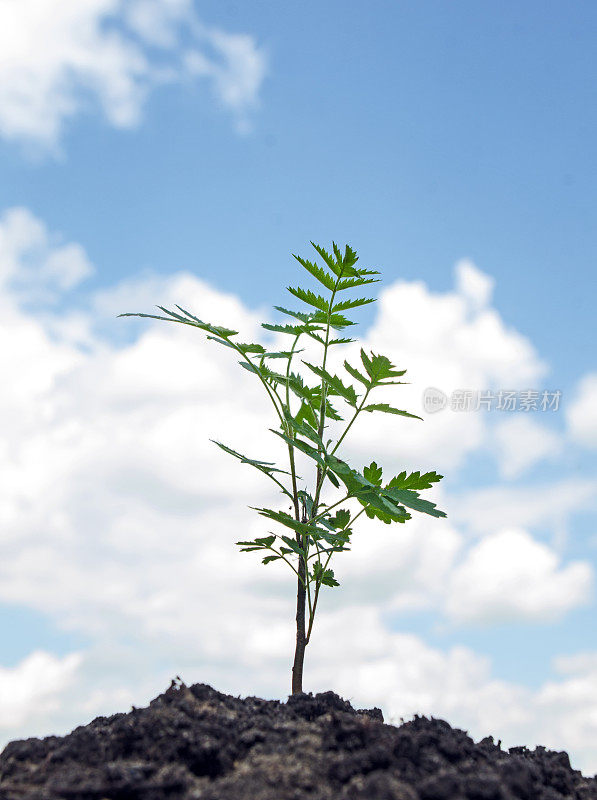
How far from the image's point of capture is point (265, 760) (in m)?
3.15

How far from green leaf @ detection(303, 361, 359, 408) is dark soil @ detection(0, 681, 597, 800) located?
5.61 ft

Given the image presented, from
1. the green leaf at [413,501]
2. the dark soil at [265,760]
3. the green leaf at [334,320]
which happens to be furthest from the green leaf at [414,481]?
the dark soil at [265,760]

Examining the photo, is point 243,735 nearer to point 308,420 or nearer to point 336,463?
point 336,463

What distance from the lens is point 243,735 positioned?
3.36 m

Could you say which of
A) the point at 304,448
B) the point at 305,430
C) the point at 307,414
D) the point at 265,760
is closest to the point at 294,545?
the point at 304,448

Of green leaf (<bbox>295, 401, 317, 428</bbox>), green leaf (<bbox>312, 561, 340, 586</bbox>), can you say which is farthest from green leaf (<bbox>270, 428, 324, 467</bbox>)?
green leaf (<bbox>312, 561, 340, 586</bbox>)

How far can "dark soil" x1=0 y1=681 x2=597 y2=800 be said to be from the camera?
2.87 meters

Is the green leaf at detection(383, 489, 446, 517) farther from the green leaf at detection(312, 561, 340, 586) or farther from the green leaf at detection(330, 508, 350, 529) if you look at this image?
the green leaf at detection(312, 561, 340, 586)

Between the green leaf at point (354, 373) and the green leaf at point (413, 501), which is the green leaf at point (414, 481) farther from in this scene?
the green leaf at point (354, 373)

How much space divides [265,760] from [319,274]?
266 centimetres

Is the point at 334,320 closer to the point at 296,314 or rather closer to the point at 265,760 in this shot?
the point at 296,314

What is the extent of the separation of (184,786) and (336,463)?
1893mm

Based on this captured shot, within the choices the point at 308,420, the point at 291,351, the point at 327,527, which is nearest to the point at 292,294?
the point at 291,351

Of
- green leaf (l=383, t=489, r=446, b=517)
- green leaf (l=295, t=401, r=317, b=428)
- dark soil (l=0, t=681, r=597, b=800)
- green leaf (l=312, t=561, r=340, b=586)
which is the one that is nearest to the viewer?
dark soil (l=0, t=681, r=597, b=800)
